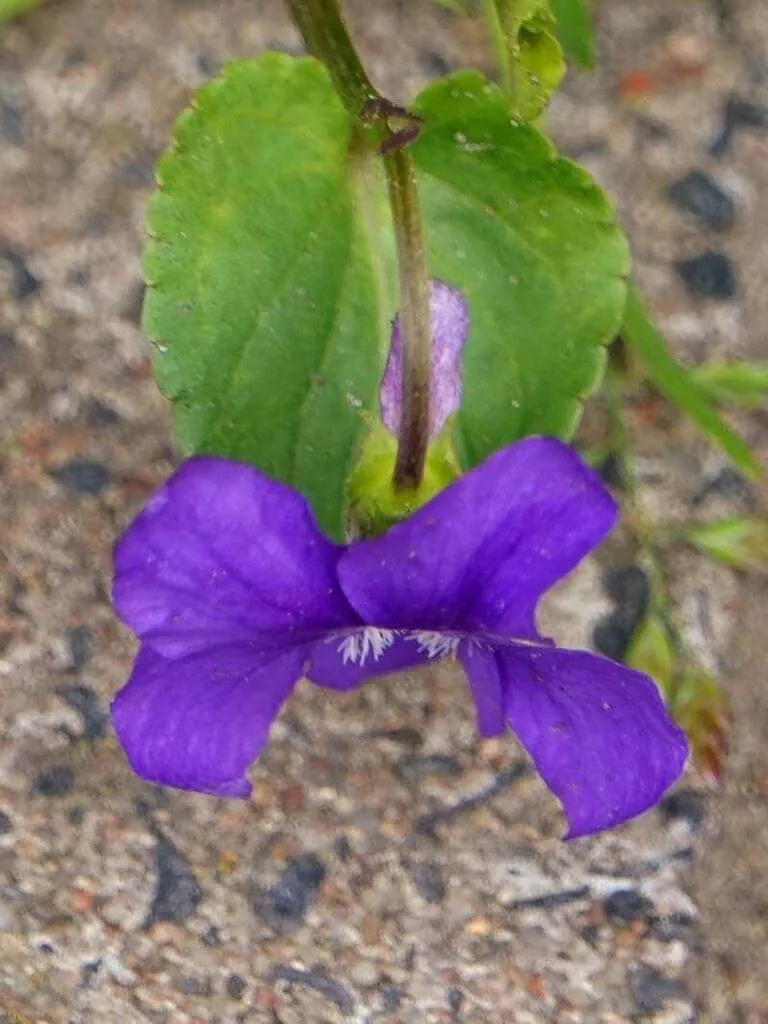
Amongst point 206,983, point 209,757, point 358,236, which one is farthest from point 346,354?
point 206,983

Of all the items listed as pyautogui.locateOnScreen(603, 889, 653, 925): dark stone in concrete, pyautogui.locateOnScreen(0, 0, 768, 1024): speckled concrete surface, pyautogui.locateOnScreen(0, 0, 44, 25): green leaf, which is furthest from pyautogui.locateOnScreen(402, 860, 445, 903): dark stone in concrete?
pyautogui.locateOnScreen(0, 0, 44, 25): green leaf

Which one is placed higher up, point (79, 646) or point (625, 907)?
point (79, 646)

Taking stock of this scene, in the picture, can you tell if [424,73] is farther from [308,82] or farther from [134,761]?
[134,761]

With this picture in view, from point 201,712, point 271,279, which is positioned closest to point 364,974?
point 201,712

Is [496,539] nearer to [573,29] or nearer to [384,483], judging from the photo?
[384,483]

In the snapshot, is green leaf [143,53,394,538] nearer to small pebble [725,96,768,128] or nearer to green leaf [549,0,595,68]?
green leaf [549,0,595,68]

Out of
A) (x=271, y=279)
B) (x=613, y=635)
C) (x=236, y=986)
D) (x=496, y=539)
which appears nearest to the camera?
(x=496, y=539)

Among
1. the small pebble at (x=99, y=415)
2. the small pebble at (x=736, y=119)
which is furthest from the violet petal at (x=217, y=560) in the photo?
the small pebble at (x=736, y=119)
